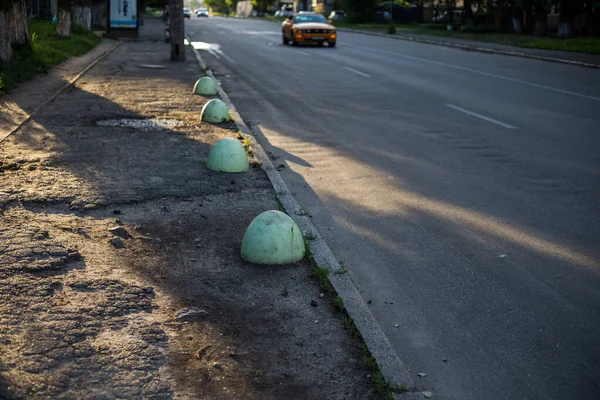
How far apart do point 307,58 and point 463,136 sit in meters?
16.1

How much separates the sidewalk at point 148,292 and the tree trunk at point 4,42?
8.78m

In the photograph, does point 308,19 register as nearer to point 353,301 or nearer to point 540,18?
point 540,18

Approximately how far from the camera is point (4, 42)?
1725cm

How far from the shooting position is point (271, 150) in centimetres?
1020

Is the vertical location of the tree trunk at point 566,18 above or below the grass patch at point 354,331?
above

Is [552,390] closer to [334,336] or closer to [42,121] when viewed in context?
[334,336]

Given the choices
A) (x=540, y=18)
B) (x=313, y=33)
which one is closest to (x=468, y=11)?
(x=540, y=18)

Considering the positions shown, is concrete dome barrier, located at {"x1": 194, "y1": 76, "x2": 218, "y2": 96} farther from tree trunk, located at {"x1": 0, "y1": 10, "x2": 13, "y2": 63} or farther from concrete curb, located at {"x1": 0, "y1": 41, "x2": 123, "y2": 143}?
tree trunk, located at {"x1": 0, "y1": 10, "x2": 13, "y2": 63}

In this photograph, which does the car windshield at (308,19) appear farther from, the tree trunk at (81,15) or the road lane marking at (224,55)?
the tree trunk at (81,15)

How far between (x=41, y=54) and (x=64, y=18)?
8.51 meters

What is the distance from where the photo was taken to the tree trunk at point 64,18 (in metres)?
29.0

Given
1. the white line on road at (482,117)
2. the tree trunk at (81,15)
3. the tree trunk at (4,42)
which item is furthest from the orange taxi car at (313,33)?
the white line on road at (482,117)

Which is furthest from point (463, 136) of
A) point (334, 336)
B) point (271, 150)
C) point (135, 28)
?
point (135, 28)

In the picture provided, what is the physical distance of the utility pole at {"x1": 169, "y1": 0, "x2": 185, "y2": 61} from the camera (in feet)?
78.2
